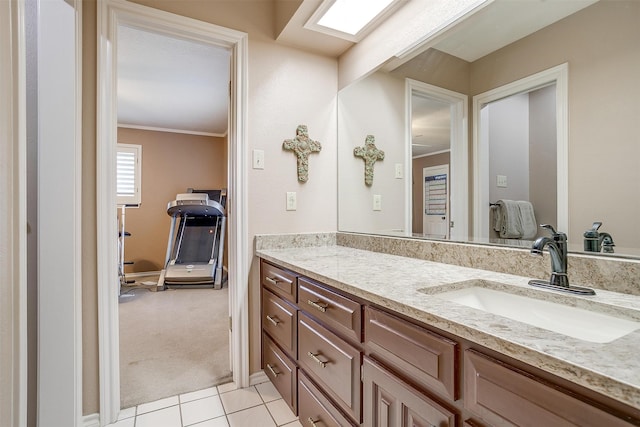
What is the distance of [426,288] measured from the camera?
39.7 inches

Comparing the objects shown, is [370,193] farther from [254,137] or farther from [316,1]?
[316,1]

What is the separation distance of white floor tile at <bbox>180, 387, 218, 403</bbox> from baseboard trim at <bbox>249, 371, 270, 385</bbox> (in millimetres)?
214

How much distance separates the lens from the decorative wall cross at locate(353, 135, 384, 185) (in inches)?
83.6

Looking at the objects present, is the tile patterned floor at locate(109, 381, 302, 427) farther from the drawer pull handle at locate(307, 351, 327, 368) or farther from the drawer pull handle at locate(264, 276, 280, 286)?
the drawer pull handle at locate(264, 276, 280, 286)

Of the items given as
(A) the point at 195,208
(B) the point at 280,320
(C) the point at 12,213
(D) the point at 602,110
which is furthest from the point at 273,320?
(A) the point at 195,208

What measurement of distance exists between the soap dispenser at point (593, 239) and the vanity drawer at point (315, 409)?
38.8 inches

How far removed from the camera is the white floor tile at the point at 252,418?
1566 mm

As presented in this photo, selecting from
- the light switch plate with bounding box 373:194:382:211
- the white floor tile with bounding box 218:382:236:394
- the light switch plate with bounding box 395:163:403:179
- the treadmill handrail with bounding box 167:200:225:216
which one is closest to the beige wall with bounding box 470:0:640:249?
the light switch plate with bounding box 395:163:403:179

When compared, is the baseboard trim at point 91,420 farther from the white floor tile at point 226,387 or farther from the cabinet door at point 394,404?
the cabinet door at point 394,404

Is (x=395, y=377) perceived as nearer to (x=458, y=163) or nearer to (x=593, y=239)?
(x=593, y=239)

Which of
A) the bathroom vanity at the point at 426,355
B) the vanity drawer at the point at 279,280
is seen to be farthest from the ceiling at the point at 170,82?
the bathroom vanity at the point at 426,355

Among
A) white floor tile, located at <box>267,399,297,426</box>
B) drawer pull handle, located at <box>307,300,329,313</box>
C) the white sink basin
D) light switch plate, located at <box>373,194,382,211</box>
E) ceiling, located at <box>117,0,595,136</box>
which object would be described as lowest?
white floor tile, located at <box>267,399,297,426</box>

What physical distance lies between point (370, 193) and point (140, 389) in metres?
1.90

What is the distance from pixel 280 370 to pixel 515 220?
1365 millimetres
